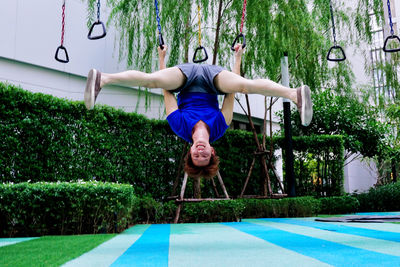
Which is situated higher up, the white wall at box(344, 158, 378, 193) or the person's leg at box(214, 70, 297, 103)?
the white wall at box(344, 158, 378, 193)

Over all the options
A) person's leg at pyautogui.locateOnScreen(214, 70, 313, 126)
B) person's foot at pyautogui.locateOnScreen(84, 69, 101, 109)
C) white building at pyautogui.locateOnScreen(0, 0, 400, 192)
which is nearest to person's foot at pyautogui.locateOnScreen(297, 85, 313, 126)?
person's leg at pyautogui.locateOnScreen(214, 70, 313, 126)

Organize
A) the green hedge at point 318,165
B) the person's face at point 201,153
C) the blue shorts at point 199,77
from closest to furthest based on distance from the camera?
the person's face at point 201,153 → the blue shorts at point 199,77 → the green hedge at point 318,165

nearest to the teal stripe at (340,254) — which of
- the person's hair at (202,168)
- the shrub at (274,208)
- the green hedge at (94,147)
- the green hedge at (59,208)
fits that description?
the person's hair at (202,168)

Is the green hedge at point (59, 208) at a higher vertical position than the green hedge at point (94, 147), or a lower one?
lower

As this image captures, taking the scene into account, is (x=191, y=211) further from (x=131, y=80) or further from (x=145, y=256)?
(x=145, y=256)

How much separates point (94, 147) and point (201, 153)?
3.68 m

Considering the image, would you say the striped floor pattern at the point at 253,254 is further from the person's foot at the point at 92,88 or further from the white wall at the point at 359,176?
the white wall at the point at 359,176

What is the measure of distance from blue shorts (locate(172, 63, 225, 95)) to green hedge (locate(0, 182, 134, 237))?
74.2 inches

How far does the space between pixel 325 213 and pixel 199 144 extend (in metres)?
7.13

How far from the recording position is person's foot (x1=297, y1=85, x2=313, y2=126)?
10.8 feet

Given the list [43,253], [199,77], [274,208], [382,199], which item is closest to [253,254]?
[43,253]

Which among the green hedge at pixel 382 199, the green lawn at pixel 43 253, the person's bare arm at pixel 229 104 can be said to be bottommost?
the green lawn at pixel 43 253

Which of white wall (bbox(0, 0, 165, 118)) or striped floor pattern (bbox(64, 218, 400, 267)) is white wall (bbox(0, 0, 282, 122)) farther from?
striped floor pattern (bbox(64, 218, 400, 267))

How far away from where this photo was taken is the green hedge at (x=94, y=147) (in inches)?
224
